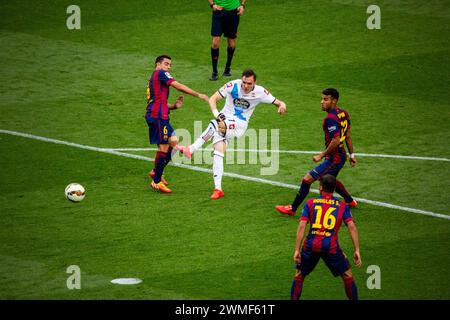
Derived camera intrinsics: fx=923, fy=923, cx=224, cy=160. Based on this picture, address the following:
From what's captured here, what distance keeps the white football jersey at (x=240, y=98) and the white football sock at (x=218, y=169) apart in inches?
29.9

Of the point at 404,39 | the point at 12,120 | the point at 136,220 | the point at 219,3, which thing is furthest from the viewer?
the point at 404,39

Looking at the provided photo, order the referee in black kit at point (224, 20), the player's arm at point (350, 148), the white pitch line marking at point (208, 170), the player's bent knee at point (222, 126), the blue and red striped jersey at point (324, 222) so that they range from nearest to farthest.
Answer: the blue and red striped jersey at point (324, 222) < the player's arm at point (350, 148) < the white pitch line marking at point (208, 170) < the player's bent knee at point (222, 126) < the referee in black kit at point (224, 20)

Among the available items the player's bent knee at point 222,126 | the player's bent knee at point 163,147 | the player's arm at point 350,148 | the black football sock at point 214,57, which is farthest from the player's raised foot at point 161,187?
the black football sock at point 214,57

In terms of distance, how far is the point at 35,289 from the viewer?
1269 cm

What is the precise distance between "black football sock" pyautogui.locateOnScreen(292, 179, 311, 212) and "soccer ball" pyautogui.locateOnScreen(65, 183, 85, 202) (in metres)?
3.60

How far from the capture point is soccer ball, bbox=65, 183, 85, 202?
15617 mm

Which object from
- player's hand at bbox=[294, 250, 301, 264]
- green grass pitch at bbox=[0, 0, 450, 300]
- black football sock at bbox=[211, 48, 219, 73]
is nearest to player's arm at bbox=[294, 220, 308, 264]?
player's hand at bbox=[294, 250, 301, 264]

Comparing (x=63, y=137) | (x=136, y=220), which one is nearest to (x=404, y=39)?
(x=63, y=137)

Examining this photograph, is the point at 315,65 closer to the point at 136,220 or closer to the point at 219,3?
the point at 219,3

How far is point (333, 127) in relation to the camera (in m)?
15.0

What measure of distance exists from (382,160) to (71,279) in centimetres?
782

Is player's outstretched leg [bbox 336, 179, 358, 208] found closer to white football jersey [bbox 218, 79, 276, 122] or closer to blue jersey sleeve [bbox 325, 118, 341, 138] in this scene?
blue jersey sleeve [bbox 325, 118, 341, 138]

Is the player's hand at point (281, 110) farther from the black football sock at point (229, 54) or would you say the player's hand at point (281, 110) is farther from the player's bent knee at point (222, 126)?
the black football sock at point (229, 54)

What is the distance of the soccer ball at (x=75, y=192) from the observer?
51.2 feet
